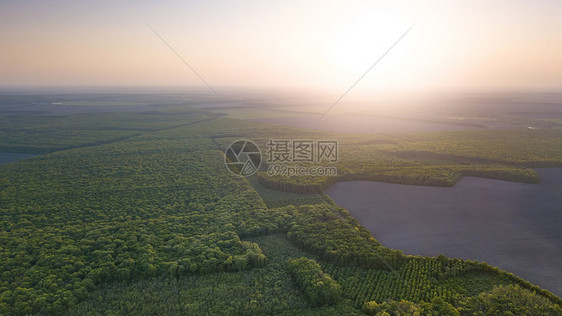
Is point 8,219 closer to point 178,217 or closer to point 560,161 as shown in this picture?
point 178,217

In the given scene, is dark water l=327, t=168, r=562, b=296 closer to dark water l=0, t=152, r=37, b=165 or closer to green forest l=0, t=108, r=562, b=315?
green forest l=0, t=108, r=562, b=315

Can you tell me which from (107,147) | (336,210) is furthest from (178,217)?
(107,147)

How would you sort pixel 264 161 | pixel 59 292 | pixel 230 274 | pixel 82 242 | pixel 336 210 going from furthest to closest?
pixel 264 161
pixel 336 210
pixel 82 242
pixel 230 274
pixel 59 292

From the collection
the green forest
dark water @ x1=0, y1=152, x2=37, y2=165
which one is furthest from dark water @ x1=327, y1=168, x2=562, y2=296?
dark water @ x1=0, y1=152, x2=37, y2=165

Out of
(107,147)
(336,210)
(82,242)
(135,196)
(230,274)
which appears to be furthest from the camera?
(107,147)

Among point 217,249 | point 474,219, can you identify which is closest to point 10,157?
point 217,249

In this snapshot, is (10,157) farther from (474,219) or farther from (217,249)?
(474,219)
